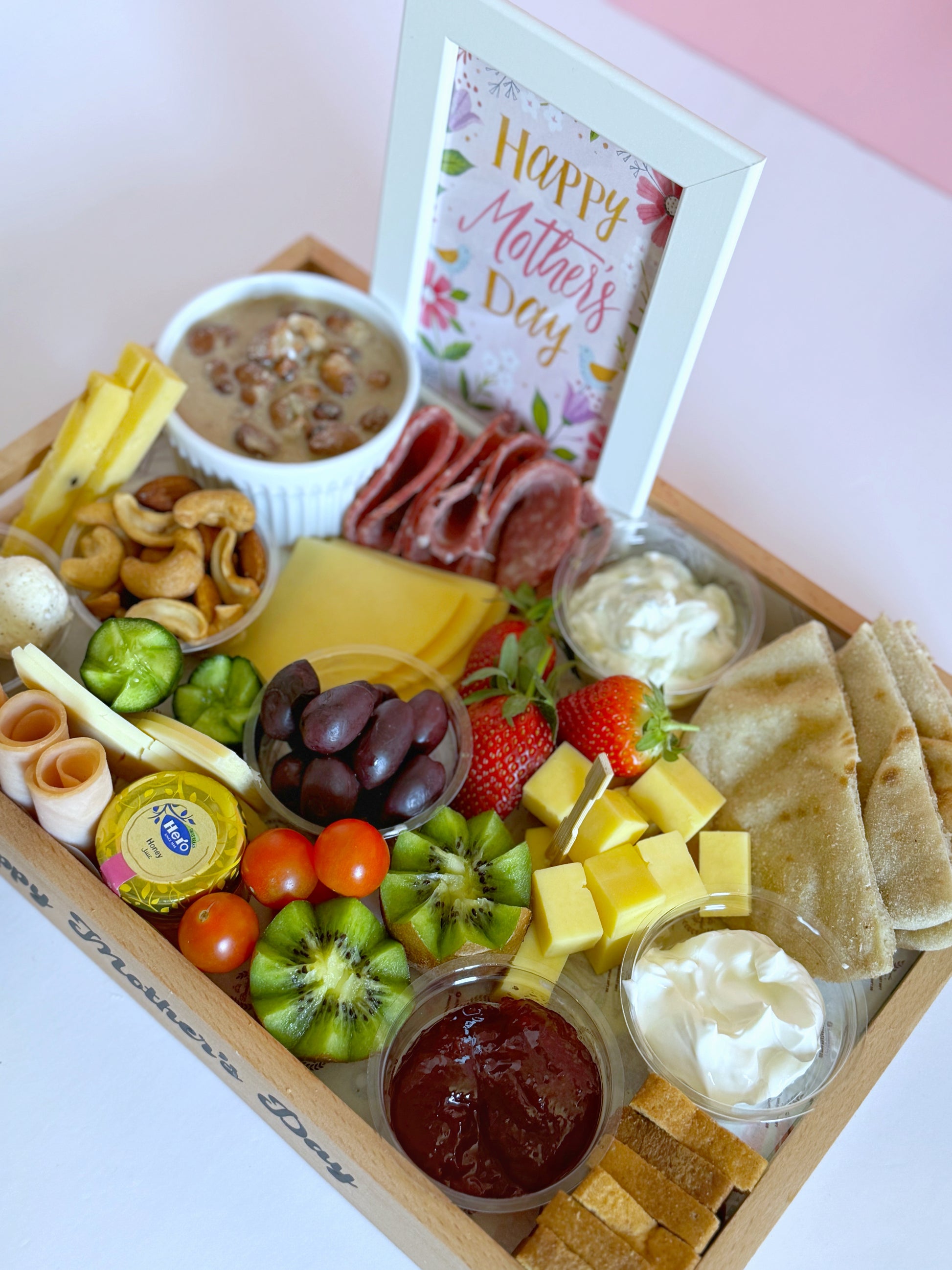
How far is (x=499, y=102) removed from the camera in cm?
140

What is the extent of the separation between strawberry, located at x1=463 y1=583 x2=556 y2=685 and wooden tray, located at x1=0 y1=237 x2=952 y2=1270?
0.51 m

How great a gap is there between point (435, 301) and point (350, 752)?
730 millimetres

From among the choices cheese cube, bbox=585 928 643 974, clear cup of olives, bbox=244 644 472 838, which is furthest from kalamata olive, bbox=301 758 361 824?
cheese cube, bbox=585 928 643 974

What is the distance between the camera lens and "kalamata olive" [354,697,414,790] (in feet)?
4.22

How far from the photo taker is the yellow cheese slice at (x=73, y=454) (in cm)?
144

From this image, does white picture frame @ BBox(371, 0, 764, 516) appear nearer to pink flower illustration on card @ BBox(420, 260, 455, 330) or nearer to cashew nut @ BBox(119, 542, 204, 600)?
pink flower illustration on card @ BBox(420, 260, 455, 330)

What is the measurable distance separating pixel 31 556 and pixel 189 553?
21 centimetres

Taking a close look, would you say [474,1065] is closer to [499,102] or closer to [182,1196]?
[182,1196]

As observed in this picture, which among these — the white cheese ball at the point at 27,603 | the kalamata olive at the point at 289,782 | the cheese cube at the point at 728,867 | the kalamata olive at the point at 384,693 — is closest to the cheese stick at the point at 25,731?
the white cheese ball at the point at 27,603

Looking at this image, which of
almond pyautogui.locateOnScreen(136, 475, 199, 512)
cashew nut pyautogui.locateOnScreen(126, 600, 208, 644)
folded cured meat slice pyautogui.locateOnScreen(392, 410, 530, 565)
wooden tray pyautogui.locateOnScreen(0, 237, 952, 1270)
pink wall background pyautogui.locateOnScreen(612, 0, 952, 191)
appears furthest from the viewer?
pink wall background pyautogui.locateOnScreen(612, 0, 952, 191)

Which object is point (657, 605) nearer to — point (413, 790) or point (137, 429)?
point (413, 790)

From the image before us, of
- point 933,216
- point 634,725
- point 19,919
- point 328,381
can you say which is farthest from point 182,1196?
point 933,216

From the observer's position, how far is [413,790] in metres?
1.29

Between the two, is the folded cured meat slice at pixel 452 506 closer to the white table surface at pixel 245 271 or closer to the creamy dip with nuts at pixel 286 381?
the creamy dip with nuts at pixel 286 381
